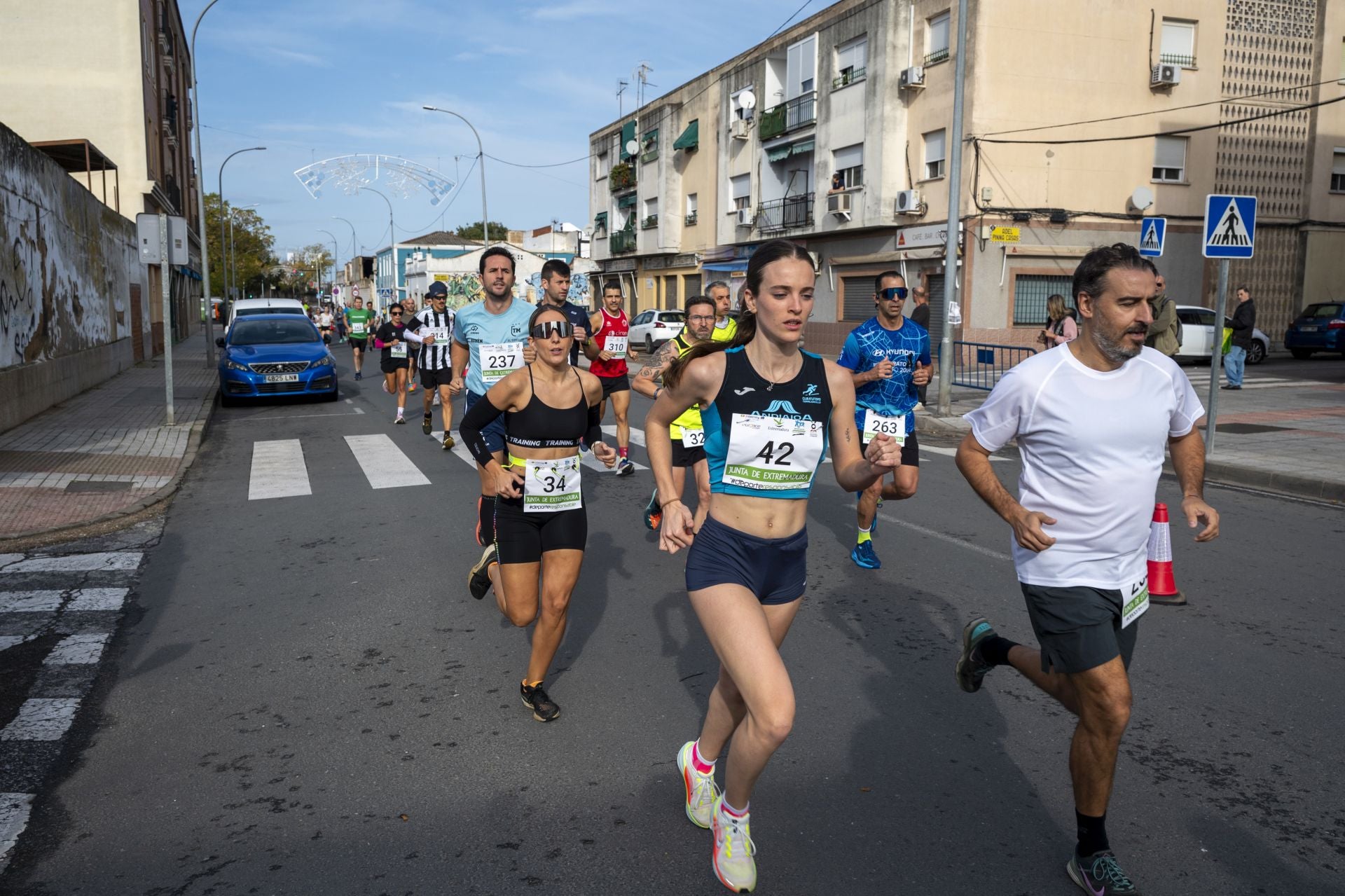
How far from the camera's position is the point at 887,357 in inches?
271

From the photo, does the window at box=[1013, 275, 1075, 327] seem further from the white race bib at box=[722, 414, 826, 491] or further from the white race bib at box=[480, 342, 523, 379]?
the white race bib at box=[722, 414, 826, 491]

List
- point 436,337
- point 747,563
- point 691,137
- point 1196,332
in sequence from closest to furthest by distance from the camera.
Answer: point 747,563
point 436,337
point 1196,332
point 691,137

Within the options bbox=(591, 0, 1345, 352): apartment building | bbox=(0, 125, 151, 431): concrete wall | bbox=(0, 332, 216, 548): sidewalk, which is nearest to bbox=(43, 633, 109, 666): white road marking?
bbox=(0, 332, 216, 548): sidewalk

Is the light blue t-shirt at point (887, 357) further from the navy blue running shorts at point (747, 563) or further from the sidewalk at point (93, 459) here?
the sidewalk at point (93, 459)

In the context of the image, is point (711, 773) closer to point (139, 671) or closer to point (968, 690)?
point (968, 690)

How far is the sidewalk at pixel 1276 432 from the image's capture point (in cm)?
1030

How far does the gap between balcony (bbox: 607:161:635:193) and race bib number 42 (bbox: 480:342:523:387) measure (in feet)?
145

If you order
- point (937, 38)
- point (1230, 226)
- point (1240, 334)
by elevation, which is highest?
point (937, 38)

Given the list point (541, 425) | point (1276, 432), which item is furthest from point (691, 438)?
point (1276, 432)

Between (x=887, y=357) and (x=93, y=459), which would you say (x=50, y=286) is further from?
(x=887, y=357)

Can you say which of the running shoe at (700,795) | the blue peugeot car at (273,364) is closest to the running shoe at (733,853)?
the running shoe at (700,795)

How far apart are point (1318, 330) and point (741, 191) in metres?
19.7

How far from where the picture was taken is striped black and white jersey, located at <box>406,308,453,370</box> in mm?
13217

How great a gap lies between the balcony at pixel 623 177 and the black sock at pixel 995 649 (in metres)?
47.4
